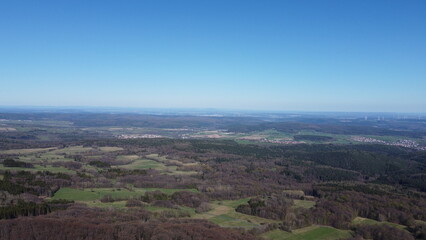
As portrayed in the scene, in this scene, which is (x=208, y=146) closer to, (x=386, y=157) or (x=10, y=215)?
(x=386, y=157)

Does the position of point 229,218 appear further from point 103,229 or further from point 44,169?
point 44,169

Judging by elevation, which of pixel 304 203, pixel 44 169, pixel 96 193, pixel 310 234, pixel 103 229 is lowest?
pixel 304 203

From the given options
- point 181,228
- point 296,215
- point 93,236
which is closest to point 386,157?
point 296,215

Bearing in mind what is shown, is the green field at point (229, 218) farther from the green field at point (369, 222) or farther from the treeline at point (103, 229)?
the green field at point (369, 222)

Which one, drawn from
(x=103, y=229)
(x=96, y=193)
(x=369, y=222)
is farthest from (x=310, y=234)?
(x=96, y=193)

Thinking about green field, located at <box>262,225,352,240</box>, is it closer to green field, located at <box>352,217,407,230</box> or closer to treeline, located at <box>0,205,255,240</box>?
treeline, located at <box>0,205,255,240</box>


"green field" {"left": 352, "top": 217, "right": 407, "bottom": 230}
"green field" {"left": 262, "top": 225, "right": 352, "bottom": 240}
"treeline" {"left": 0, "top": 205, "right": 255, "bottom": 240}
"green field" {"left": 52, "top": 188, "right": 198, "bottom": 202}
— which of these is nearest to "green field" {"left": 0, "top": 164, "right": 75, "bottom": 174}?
"green field" {"left": 52, "top": 188, "right": 198, "bottom": 202}

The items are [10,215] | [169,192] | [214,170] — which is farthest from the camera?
[214,170]

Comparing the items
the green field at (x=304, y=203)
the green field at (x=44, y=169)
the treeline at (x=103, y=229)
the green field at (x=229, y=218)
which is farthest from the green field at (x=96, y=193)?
the green field at (x=304, y=203)
